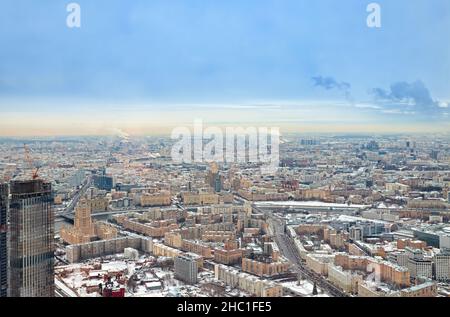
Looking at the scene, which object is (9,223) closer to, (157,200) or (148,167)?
(148,167)

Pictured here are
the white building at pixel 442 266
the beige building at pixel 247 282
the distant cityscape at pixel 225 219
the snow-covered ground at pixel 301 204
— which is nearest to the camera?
the beige building at pixel 247 282

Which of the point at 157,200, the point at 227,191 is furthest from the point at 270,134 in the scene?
the point at 157,200

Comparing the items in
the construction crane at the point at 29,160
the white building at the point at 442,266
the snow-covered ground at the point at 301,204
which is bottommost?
the white building at the point at 442,266

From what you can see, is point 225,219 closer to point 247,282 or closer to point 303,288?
point 247,282

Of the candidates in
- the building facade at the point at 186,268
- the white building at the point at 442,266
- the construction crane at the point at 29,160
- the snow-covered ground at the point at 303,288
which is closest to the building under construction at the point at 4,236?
the construction crane at the point at 29,160

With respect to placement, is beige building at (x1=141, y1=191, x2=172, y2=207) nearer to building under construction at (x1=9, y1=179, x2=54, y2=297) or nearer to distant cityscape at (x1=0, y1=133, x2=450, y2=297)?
distant cityscape at (x1=0, y1=133, x2=450, y2=297)

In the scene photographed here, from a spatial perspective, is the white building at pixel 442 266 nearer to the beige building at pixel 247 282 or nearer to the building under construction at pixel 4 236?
the beige building at pixel 247 282

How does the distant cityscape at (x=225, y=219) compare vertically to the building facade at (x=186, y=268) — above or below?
above

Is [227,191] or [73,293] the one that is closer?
[73,293]
